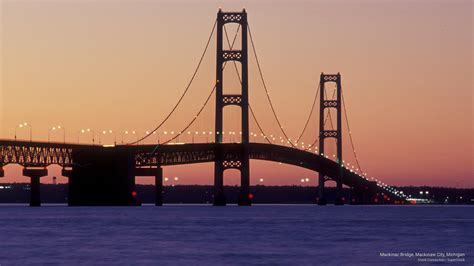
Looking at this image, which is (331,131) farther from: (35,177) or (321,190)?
(35,177)

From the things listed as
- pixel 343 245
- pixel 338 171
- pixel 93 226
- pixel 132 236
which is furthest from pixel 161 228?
pixel 338 171

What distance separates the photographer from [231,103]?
135 m

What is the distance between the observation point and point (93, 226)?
79500 mm

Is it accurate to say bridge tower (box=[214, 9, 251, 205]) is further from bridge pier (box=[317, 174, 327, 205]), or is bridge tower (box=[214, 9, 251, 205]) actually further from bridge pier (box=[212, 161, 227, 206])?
bridge pier (box=[317, 174, 327, 205])

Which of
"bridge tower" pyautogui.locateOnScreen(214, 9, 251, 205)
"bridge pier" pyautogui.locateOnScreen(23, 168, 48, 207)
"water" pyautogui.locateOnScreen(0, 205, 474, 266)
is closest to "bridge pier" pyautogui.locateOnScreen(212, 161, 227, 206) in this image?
"bridge tower" pyautogui.locateOnScreen(214, 9, 251, 205)

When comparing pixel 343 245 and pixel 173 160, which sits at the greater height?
pixel 173 160

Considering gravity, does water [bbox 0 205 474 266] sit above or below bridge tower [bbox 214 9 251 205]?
below

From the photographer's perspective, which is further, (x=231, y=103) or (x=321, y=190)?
(x=321, y=190)

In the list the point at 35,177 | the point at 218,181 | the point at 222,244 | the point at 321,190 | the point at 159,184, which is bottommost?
the point at 222,244

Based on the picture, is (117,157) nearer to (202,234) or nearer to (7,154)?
(7,154)

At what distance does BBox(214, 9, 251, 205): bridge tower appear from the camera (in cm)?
→ 13350

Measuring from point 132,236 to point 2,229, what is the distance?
11.6 m

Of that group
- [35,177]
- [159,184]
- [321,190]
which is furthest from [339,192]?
[35,177]

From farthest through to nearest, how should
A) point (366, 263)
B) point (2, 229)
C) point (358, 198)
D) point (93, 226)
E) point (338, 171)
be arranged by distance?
point (358, 198) < point (338, 171) < point (93, 226) < point (2, 229) < point (366, 263)
